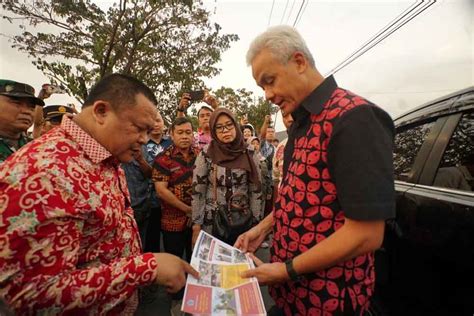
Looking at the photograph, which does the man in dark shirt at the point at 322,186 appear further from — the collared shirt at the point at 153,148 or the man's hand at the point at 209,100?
the man's hand at the point at 209,100

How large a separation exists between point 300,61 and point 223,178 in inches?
61.0

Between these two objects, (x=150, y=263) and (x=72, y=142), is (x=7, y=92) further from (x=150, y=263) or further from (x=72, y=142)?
(x=150, y=263)

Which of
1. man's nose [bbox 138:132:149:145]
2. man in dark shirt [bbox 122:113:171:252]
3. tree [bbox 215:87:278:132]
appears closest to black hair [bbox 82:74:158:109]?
man's nose [bbox 138:132:149:145]

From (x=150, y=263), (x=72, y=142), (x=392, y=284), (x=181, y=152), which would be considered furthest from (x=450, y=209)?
(x=181, y=152)

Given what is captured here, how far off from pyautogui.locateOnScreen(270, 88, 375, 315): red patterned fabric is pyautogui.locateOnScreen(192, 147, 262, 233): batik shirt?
1.38m

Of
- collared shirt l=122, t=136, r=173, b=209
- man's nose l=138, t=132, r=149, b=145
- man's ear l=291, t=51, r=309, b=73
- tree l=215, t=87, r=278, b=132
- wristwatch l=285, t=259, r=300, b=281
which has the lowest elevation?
wristwatch l=285, t=259, r=300, b=281

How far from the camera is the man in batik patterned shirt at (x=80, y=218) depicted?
2.64ft

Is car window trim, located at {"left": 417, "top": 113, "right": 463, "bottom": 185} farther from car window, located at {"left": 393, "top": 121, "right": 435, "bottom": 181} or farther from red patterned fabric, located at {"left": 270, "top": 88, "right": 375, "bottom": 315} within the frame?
red patterned fabric, located at {"left": 270, "top": 88, "right": 375, "bottom": 315}

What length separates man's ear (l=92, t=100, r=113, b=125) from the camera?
1.14 meters

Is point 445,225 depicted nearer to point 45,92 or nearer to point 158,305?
point 158,305

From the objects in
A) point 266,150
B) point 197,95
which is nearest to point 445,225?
point 197,95

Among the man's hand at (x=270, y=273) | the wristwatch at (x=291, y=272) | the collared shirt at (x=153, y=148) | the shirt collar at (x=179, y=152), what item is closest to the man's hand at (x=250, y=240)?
the man's hand at (x=270, y=273)

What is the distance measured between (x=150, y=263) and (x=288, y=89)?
0.89 meters

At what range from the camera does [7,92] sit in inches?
86.6
